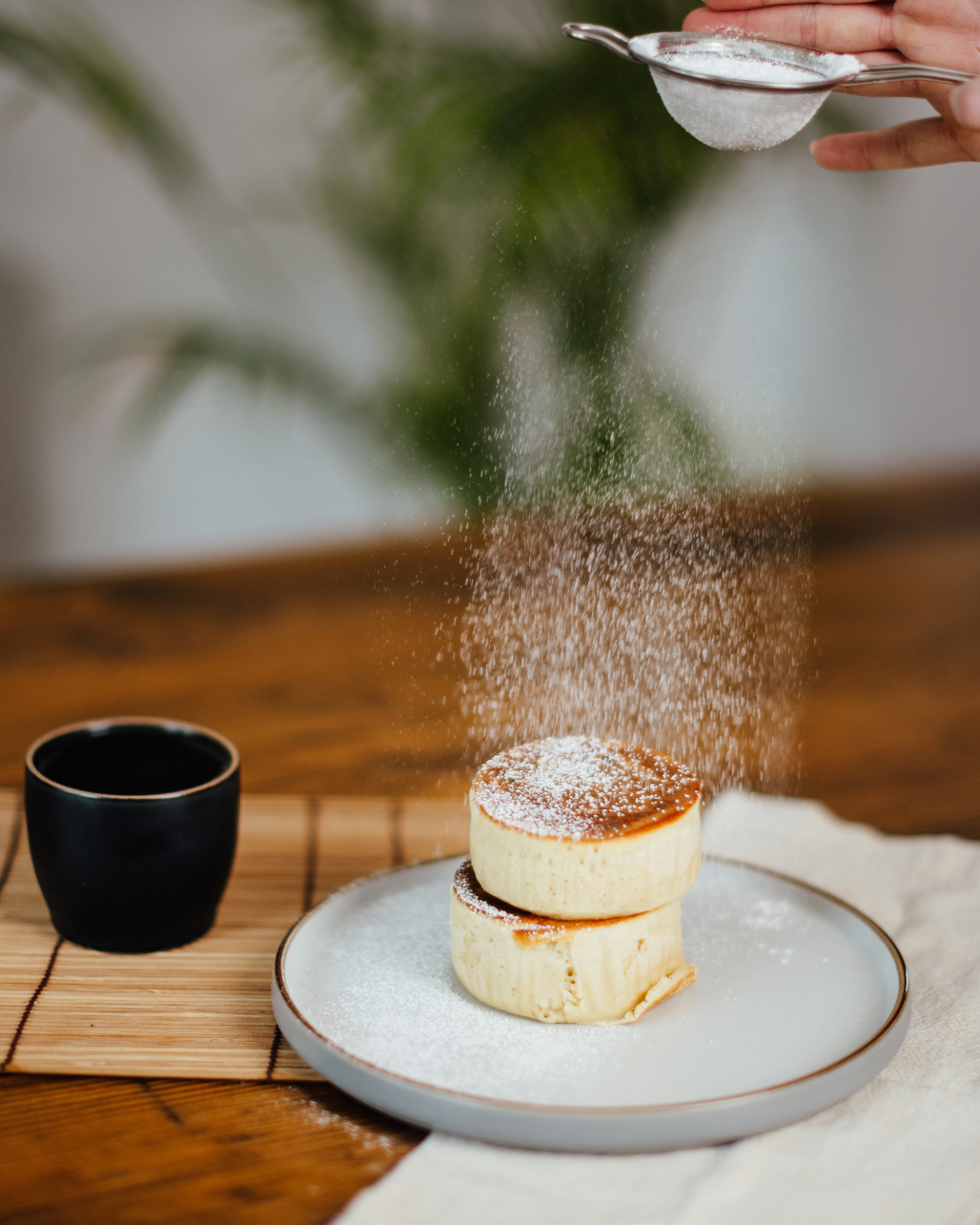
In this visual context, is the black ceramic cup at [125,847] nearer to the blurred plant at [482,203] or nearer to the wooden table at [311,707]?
the wooden table at [311,707]

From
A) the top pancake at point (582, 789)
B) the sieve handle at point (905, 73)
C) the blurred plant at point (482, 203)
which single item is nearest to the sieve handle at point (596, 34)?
the sieve handle at point (905, 73)

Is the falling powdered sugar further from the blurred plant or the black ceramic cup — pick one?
the black ceramic cup

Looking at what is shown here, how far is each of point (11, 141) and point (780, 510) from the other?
4.46ft

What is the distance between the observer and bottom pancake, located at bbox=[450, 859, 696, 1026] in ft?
2.19

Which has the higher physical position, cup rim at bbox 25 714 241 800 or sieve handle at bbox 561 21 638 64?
sieve handle at bbox 561 21 638 64

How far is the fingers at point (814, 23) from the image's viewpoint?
0.94 m

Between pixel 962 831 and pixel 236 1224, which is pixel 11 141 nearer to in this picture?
pixel 962 831

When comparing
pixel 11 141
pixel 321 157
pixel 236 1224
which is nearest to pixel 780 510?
pixel 321 157

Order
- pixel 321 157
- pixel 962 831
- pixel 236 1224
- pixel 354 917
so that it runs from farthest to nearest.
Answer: pixel 321 157
pixel 962 831
pixel 354 917
pixel 236 1224

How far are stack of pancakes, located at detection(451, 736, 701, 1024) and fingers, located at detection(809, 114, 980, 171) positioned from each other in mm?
588

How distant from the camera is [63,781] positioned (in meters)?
0.79

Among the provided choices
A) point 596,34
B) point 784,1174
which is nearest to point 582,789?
point 784,1174

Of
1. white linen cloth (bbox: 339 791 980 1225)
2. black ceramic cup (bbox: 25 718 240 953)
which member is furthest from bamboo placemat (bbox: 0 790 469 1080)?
white linen cloth (bbox: 339 791 980 1225)

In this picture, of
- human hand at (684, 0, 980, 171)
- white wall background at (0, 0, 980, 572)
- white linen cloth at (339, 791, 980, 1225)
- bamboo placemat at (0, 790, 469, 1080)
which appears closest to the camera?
white linen cloth at (339, 791, 980, 1225)
